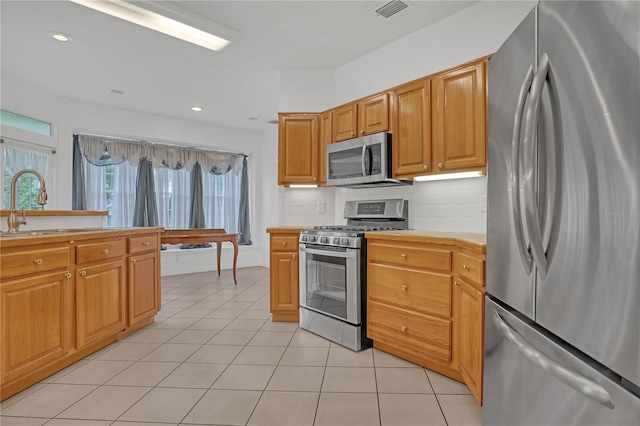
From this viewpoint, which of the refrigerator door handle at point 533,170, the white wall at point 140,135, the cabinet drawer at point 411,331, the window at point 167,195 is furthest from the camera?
the window at point 167,195

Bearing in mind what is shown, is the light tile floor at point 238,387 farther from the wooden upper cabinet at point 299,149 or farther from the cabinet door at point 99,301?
the wooden upper cabinet at point 299,149

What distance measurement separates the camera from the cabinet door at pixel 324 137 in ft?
11.5

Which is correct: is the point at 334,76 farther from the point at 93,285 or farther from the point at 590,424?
the point at 590,424

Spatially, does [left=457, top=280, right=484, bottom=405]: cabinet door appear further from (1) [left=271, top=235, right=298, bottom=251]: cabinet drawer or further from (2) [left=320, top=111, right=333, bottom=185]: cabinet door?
(2) [left=320, top=111, right=333, bottom=185]: cabinet door

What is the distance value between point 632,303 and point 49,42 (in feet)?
14.9

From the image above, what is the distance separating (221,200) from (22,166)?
3014 millimetres

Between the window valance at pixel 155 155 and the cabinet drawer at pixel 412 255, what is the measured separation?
4.65 m

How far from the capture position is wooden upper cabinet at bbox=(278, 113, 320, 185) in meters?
3.62

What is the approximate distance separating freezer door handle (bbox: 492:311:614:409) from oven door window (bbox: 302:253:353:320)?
157cm

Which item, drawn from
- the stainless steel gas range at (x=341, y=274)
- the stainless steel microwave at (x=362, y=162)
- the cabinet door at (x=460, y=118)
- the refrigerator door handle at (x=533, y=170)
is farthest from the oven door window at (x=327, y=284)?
the refrigerator door handle at (x=533, y=170)

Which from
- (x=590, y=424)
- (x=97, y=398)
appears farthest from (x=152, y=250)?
(x=590, y=424)

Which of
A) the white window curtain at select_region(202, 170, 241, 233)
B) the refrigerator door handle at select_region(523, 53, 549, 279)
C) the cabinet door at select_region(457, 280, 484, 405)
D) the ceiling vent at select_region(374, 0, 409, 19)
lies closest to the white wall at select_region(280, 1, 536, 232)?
the ceiling vent at select_region(374, 0, 409, 19)

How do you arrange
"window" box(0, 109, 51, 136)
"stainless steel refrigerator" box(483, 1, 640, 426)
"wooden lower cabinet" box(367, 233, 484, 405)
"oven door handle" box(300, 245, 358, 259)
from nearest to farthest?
"stainless steel refrigerator" box(483, 1, 640, 426) < "wooden lower cabinet" box(367, 233, 484, 405) < "oven door handle" box(300, 245, 358, 259) < "window" box(0, 109, 51, 136)

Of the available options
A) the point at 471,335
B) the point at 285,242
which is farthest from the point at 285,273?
the point at 471,335
